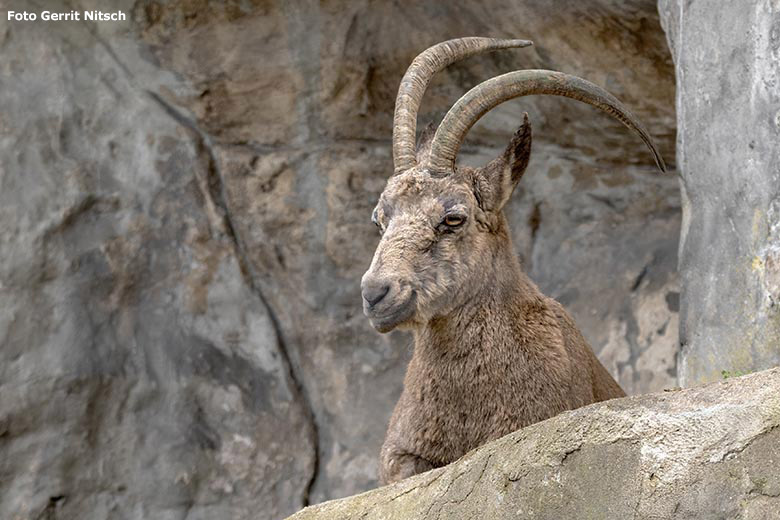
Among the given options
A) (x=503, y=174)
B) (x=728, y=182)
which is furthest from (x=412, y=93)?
(x=728, y=182)

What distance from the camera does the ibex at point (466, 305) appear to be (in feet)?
20.0

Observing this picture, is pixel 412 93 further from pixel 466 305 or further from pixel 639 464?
pixel 639 464

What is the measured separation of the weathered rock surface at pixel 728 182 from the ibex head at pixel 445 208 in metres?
0.38

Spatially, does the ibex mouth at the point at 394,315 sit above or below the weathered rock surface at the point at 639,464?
above

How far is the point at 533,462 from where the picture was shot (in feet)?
15.0

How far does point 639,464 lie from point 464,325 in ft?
6.82

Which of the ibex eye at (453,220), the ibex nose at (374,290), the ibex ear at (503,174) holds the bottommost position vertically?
the ibex nose at (374,290)

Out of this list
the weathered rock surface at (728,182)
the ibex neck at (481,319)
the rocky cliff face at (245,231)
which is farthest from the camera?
the rocky cliff face at (245,231)

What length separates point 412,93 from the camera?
6664 millimetres

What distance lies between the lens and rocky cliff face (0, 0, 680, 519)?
8.34 meters

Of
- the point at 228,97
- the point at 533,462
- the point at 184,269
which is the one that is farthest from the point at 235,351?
the point at 533,462

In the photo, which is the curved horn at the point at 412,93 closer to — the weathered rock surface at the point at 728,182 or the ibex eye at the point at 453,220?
the ibex eye at the point at 453,220

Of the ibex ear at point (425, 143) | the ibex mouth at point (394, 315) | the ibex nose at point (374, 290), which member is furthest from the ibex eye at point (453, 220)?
the ibex ear at point (425, 143)

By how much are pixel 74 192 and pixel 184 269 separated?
0.95 metres
